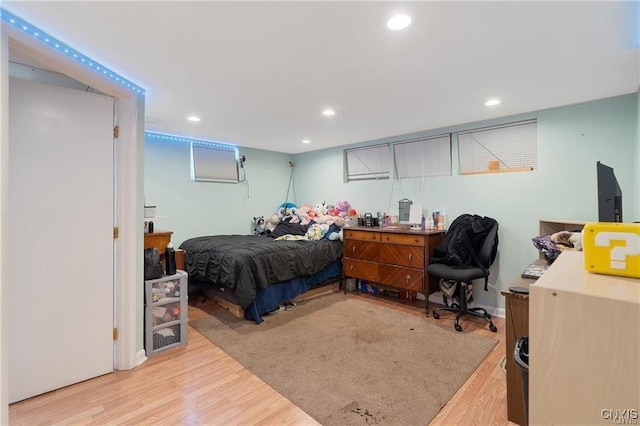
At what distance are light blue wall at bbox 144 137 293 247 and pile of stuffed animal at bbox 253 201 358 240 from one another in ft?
0.90

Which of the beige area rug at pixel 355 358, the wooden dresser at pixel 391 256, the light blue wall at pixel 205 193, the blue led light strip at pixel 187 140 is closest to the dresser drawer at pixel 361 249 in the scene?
the wooden dresser at pixel 391 256

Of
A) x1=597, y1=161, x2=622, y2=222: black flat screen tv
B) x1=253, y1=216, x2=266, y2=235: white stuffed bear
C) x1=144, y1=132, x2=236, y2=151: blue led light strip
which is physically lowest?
x1=253, y1=216, x2=266, y2=235: white stuffed bear

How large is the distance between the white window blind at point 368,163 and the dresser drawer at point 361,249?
1.16m

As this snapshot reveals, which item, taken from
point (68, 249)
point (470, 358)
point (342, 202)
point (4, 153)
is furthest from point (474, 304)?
point (4, 153)

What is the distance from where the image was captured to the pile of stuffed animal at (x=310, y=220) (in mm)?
4430

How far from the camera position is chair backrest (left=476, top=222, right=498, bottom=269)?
10.5 feet

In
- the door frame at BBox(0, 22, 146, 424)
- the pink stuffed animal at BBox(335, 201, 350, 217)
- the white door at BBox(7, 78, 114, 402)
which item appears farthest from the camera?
the pink stuffed animal at BBox(335, 201, 350, 217)

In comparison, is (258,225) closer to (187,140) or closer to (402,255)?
(187,140)

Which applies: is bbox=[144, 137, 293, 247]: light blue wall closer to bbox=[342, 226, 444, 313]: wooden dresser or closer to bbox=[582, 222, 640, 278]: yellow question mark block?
bbox=[342, 226, 444, 313]: wooden dresser

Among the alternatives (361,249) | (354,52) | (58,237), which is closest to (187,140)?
(58,237)

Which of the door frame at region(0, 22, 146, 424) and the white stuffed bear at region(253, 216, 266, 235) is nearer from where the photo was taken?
the door frame at region(0, 22, 146, 424)

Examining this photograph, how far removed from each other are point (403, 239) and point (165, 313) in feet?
8.96

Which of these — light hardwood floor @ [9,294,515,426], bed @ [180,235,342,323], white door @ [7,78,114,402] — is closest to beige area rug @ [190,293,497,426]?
light hardwood floor @ [9,294,515,426]

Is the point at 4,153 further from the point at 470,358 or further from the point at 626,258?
the point at 470,358
